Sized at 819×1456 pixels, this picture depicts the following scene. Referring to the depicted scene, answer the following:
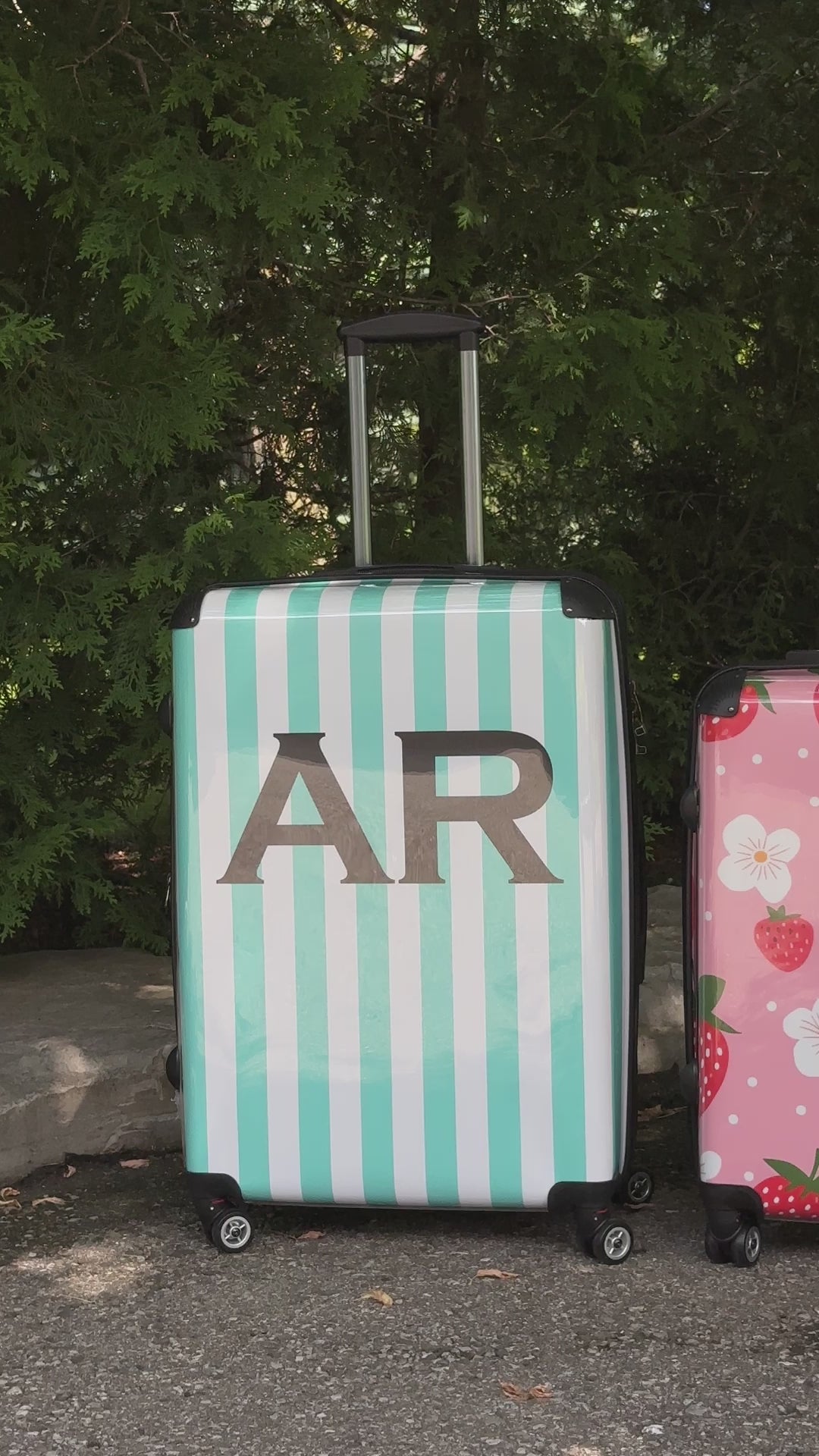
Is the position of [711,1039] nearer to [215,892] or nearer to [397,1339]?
[397,1339]

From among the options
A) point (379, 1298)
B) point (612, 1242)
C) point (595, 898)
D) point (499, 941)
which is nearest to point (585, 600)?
point (595, 898)

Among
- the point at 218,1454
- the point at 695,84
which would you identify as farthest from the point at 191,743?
the point at 695,84

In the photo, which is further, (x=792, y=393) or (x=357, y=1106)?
(x=792, y=393)

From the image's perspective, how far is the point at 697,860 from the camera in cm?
269

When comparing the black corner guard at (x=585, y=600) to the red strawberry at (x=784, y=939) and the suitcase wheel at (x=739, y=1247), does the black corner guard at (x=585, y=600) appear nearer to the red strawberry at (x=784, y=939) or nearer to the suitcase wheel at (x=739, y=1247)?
the red strawberry at (x=784, y=939)

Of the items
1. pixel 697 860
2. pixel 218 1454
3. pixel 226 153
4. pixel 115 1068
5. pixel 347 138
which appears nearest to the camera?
pixel 218 1454

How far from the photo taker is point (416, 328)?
287 centimetres

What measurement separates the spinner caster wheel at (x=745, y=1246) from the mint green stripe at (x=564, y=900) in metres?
0.30

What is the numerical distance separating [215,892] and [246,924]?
83 mm

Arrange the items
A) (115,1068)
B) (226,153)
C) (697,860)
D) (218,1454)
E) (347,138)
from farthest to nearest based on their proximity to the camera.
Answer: (347,138), (226,153), (115,1068), (697,860), (218,1454)

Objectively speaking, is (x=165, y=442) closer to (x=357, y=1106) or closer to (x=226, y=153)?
(x=226, y=153)

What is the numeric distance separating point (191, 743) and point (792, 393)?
10.6 feet

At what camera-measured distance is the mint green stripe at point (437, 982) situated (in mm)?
2670

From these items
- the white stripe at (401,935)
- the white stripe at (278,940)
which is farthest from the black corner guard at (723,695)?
the white stripe at (278,940)
